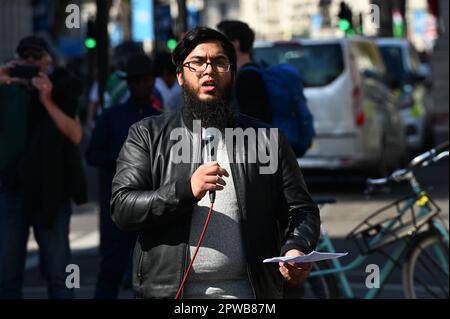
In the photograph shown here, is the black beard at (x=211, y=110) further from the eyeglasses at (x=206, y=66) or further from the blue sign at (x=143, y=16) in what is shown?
the blue sign at (x=143, y=16)

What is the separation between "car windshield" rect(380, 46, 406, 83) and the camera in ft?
75.2

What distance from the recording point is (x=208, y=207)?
4.35 metres

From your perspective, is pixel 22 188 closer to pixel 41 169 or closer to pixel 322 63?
pixel 41 169

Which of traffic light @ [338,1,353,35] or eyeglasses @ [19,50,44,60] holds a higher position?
eyeglasses @ [19,50,44,60]

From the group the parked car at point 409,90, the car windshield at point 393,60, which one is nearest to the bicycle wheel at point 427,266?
the parked car at point 409,90

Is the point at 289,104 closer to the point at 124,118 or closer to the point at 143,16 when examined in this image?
the point at 124,118

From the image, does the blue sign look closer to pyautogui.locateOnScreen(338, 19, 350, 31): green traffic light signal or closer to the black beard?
pyautogui.locateOnScreen(338, 19, 350, 31): green traffic light signal

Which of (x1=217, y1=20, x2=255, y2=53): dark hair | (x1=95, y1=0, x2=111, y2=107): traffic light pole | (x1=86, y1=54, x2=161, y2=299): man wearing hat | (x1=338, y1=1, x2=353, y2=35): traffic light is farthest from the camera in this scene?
(x1=338, y1=1, x2=353, y2=35): traffic light

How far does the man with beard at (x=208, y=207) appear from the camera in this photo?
170 inches

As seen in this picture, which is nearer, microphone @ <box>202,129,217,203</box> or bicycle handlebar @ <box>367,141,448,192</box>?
microphone @ <box>202,129,217,203</box>

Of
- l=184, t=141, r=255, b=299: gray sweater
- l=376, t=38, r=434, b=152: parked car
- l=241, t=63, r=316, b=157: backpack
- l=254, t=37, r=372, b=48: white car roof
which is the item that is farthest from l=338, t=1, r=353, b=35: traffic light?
l=184, t=141, r=255, b=299: gray sweater

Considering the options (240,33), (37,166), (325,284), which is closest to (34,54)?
(37,166)

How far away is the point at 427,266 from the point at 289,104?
1.28 metres
